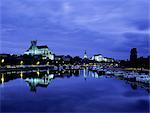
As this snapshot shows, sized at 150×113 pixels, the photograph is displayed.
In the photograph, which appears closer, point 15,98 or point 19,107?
point 19,107

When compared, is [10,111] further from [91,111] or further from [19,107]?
[91,111]

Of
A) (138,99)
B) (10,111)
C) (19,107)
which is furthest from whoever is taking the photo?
(138,99)

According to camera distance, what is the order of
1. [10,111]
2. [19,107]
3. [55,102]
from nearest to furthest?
[10,111], [19,107], [55,102]

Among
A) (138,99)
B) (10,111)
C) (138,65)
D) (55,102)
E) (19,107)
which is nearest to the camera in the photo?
(10,111)

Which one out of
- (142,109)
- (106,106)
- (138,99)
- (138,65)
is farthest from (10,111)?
(138,65)

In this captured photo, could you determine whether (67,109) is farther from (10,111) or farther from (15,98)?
(15,98)

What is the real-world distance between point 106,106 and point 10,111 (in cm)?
856

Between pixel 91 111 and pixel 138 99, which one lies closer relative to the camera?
pixel 91 111

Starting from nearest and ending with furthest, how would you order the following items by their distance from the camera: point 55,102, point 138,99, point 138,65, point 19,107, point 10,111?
point 10,111, point 19,107, point 55,102, point 138,99, point 138,65

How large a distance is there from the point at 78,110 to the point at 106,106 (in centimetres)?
325

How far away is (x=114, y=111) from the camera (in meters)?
24.5

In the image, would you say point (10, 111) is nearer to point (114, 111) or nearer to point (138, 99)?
point (114, 111)

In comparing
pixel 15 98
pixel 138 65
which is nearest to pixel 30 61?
pixel 138 65

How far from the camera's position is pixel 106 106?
2666cm
